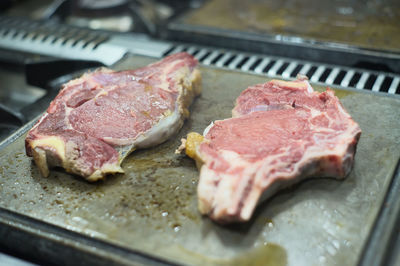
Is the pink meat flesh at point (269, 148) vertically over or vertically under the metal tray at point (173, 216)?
over

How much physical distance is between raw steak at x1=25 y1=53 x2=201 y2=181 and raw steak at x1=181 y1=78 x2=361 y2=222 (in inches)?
10.7

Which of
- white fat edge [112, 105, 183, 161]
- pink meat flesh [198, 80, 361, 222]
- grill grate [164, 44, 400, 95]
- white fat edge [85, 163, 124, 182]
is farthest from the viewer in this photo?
grill grate [164, 44, 400, 95]

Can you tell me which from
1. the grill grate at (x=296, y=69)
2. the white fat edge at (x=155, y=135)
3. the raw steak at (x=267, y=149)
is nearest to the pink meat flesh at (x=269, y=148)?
the raw steak at (x=267, y=149)

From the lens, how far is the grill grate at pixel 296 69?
2.70m

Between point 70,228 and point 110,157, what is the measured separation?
1.40 feet

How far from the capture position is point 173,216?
1.77m

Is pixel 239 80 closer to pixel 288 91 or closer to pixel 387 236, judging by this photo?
pixel 288 91

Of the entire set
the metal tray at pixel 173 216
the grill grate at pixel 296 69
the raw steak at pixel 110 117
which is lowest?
the grill grate at pixel 296 69

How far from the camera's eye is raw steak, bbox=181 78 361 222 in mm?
1705

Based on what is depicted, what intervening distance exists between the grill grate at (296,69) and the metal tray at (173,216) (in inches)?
22.8

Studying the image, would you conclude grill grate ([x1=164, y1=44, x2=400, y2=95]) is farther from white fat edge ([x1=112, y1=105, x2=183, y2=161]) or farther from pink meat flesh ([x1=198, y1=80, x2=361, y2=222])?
white fat edge ([x1=112, y1=105, x2=183, y2=161])

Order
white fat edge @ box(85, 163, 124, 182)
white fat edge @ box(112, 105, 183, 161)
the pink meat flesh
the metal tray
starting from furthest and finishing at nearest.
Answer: white fat edge @ box(112, 105, 183, 161) → white fat edge @ box(85, 163, 124, 182) → the pink meat flesh → the metal tray

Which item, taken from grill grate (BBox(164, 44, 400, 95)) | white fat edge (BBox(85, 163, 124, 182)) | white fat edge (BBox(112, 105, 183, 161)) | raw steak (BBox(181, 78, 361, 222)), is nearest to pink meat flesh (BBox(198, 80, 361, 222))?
raw steak (BBox(181, 78, 361, 222))

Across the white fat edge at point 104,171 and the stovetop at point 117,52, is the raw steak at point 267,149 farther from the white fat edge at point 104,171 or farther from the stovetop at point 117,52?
the stovetop at point 117,52
